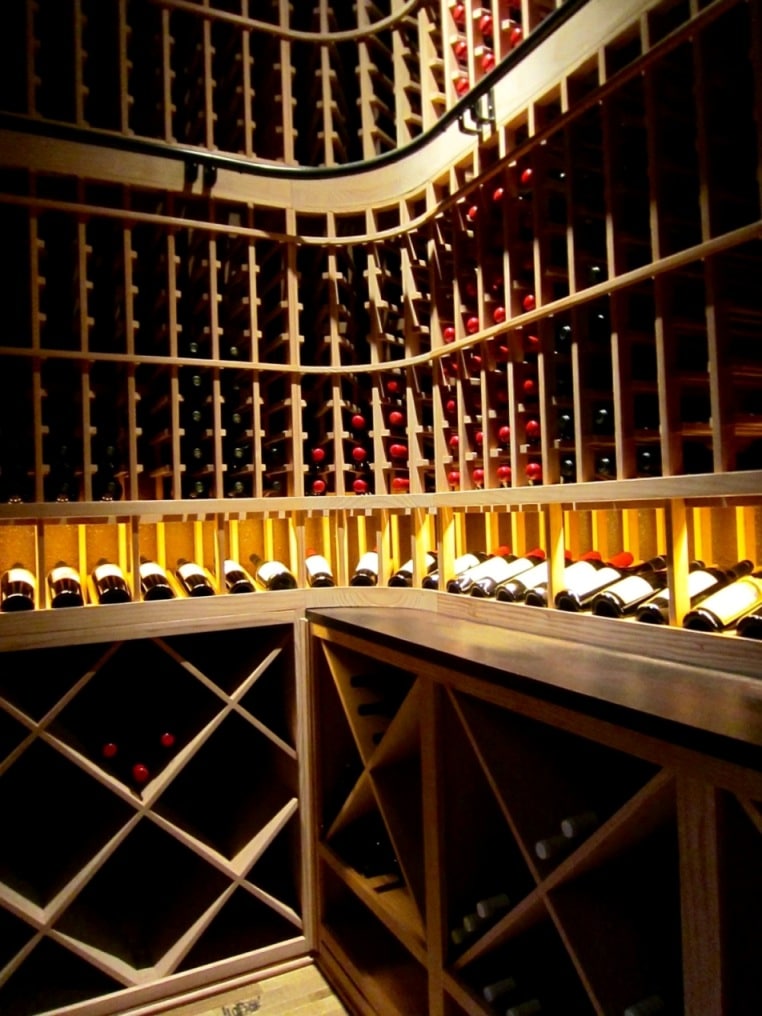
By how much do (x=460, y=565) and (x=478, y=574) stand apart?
0.15 m

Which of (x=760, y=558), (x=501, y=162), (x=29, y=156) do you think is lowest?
(x=760, y=558)

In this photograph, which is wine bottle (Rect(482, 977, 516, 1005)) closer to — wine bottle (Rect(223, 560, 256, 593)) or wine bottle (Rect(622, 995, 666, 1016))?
wine bottle (Rect(622, 995, 666, 1016))

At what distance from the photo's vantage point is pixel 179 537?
2.06m

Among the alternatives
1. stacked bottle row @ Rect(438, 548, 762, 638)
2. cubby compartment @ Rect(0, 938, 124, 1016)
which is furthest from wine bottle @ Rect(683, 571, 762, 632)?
cubby compartment @ Rect(0, 938, 124, 1016)

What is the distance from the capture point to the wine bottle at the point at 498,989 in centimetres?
109

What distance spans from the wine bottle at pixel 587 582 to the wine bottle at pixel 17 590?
108 centimetres

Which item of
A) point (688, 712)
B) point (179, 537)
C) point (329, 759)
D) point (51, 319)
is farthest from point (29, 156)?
point (688, 712)

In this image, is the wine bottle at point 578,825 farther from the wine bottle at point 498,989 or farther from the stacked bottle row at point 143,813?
the stacked bottle row at point 143,813

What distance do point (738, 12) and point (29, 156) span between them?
4.70ft

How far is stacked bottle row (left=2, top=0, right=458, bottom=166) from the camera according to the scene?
6.27 feet

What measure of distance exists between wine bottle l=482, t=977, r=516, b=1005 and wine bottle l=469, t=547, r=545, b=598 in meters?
0.73

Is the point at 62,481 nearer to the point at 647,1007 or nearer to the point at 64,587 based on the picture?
the point at 64,587

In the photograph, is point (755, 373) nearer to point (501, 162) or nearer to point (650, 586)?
point (650, 586)

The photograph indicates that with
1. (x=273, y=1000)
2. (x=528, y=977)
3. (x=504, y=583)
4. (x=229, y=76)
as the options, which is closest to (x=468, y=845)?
(x=528, y=977)
